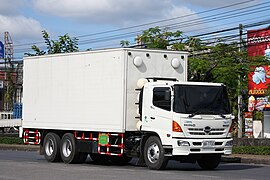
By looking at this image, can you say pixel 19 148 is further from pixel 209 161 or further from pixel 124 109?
pixel 209 161

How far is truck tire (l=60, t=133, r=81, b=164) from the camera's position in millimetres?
22095

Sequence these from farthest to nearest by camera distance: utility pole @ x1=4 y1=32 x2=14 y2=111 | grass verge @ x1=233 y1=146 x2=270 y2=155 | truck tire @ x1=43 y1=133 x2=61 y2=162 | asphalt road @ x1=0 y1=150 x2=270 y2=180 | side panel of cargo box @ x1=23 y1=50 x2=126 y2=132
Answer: utility pole @ x1=4 y1=32 x2=14 y2=111, grass verge @ x1=233 y1=146 x2=270 y2=155, truck tire @ x1=43 y1=133 x2=61 y2=162, side panel of cargo box @ x1=23 y1=50 x2=126 y2=132, asphalt road @ x1=0 y1=150 x2=270 y2=180

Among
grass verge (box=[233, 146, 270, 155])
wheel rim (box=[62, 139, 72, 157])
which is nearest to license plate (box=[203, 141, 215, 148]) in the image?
wheel rim (box=[62, 139, 72, 157])

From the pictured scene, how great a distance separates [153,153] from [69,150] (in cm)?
431

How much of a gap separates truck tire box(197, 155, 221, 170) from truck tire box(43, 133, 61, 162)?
5511 mm

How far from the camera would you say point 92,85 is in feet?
70.9

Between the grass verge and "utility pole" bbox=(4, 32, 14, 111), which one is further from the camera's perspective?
"utility pole" bbox=(4, 32, 14, 111)

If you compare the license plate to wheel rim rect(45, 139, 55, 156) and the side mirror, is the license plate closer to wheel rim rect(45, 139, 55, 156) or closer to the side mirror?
the side mirror

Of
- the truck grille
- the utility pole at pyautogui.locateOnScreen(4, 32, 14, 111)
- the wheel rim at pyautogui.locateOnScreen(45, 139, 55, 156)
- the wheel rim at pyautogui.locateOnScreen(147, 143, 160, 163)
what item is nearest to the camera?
the truck grille

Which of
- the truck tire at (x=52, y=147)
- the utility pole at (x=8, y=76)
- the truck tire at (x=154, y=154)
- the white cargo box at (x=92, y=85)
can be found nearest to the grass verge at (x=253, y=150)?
the white cargo box at (x=92, y=85)

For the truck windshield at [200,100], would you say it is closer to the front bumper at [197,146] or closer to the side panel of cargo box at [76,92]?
the front bumper at [197,146]

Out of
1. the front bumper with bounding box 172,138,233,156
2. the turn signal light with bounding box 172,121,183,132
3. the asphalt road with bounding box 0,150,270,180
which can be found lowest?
the asphalt road with bounding box 0,150,270,180

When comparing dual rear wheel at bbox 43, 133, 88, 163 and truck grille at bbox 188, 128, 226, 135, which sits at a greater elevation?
truck grille at bbox 188, 128, 226, 135

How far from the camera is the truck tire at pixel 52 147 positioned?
23.0 meters
